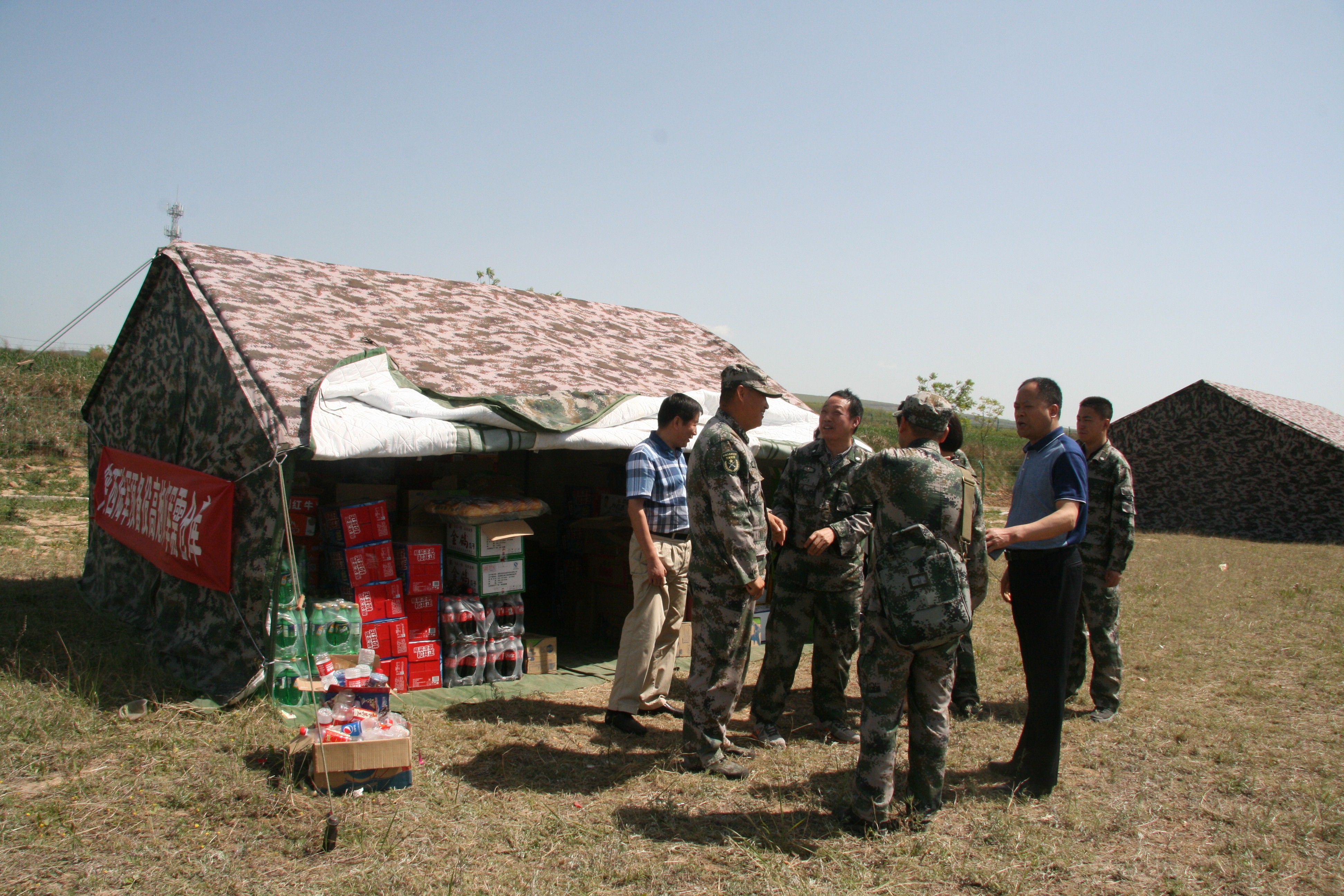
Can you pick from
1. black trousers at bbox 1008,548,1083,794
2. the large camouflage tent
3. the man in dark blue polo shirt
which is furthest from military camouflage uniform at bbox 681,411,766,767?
the large camouflage tent

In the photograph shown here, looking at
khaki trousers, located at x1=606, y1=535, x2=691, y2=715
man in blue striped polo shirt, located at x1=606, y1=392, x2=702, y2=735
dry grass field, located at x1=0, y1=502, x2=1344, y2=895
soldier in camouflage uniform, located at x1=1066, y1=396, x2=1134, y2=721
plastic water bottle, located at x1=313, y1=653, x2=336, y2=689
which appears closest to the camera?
dry grass field, located at x1=0, y1=502, x2=1344, y2=895

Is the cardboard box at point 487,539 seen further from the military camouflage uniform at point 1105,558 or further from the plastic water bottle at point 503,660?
the military camouflage uniform at point 1105,558

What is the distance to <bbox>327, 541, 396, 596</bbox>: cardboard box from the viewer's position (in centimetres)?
555

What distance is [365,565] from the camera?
5.58m

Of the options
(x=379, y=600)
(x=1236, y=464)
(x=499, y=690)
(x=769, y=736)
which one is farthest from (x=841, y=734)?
(x=1236, y=464)

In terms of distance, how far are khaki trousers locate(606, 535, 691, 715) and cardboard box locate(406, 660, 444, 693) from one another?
4.41 feet

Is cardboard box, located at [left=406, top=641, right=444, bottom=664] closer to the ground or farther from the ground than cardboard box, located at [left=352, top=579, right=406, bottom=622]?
closer to the ground

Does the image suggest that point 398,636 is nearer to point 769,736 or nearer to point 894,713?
point 769,736

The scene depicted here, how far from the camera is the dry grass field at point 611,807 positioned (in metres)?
3.28

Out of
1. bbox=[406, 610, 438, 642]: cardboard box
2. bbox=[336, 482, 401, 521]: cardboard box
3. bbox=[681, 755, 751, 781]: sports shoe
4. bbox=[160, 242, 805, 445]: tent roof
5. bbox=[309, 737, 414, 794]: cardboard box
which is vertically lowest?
bbox=[681, 755, 751, 781]: sports shoe

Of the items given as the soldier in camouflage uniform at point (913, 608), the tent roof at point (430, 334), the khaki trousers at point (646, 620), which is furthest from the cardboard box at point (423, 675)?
the soldier in camouflage uniform at point (913, 608)

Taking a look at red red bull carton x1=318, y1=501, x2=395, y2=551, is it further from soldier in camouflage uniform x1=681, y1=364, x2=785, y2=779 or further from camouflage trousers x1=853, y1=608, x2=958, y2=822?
camouflage trousers x1=853, y1=608, x2=958, y2=822

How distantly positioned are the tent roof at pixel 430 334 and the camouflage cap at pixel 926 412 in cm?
319

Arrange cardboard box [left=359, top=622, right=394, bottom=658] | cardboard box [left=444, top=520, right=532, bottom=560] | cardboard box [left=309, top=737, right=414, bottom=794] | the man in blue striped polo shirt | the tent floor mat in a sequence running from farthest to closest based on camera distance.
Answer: cardboard box [left=444, top=520, right=532, bottom=560], cardboard box [left=359, top=622, right=394, bottom=658], the tent floor mat, the man in blue striped polo shirt, cardboard box [left=309, top=737, right=414, bottom=794]
